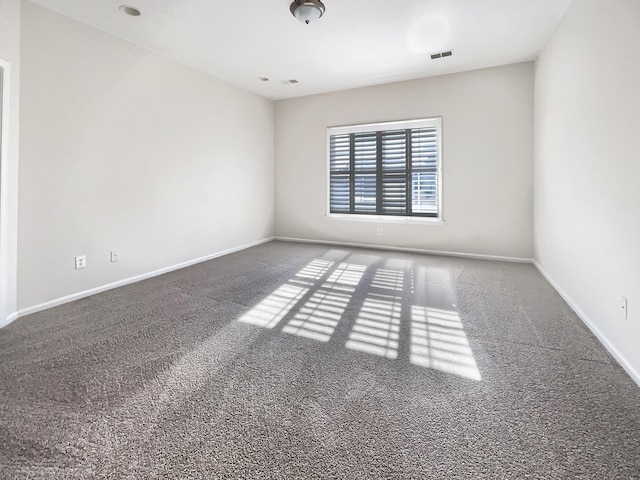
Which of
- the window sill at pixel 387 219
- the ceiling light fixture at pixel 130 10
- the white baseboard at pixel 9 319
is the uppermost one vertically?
the ceiling light fixture at pixel 130 10

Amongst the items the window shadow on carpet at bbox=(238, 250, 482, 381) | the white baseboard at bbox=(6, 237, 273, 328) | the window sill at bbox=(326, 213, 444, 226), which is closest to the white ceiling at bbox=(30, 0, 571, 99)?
the window sill at bbox=(326, 213, 444, 226)

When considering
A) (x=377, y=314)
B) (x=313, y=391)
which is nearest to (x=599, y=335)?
(x=377, y=314)

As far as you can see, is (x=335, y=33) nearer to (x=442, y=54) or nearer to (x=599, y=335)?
(x=442, y=54)

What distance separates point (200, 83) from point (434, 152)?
12.0 feet

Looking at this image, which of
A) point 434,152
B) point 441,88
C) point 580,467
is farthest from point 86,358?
point 441,88

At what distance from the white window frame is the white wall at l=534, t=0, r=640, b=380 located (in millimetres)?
1538

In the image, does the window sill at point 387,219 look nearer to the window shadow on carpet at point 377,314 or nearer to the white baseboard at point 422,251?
the white baseboard at point 422,251

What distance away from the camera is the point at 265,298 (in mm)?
3189

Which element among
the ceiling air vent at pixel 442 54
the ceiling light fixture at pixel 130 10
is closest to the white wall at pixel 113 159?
the ceiling light fixture at pixel 130 10

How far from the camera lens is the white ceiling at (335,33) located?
2.98m

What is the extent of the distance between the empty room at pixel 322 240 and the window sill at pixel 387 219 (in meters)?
0.05

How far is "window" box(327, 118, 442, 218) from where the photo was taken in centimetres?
→ 511

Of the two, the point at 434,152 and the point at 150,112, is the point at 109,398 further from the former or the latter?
the point at 434,152

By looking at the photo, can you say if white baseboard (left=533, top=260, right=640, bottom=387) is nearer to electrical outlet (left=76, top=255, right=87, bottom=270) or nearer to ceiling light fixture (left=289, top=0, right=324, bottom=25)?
ceiling light fixture (left=289, top=0, right=324, bottom=25)
